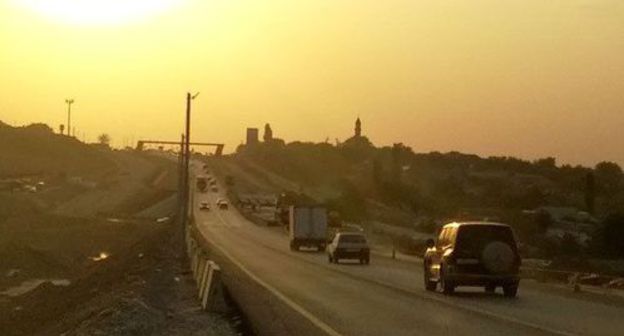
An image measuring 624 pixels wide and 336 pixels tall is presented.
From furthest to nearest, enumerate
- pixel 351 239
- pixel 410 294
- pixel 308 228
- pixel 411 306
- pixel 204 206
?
pixel 204 206
pixel 308 228
pixel 351 239
pixel 410 294
pixel 411 306

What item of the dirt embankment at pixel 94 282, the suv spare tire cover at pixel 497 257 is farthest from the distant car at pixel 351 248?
the suv spare tire cover at pixel 497 257

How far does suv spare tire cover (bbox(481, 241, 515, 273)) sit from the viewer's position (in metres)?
39.5

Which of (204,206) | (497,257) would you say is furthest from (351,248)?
(204,206)

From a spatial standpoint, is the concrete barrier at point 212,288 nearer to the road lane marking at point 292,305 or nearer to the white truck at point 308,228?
the road lane marking at point 292,305

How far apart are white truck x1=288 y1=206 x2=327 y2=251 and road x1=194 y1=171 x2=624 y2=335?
26868 millimetres

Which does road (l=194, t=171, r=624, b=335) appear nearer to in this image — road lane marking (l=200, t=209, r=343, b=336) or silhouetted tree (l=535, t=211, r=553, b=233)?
road lane marking (l=200, t=209, r=343, b=336)

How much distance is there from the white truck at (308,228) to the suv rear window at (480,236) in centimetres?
5242

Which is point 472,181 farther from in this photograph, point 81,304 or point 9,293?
point 81,304

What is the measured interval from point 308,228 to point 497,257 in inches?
2117

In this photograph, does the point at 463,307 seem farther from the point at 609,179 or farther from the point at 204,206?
the point at 609,179

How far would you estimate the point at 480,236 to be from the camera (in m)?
40.1

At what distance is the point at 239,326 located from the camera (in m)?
28.8

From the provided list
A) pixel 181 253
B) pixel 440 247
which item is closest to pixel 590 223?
pixel 181 253

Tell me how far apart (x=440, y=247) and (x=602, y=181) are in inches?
5999
